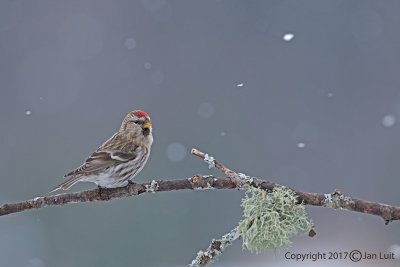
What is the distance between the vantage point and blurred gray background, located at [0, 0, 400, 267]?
421 inches

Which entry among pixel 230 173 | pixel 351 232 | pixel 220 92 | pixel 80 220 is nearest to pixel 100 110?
pixel 220 92

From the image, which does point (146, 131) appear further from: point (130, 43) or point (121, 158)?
point (130, 43)

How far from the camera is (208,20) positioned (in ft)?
94.6

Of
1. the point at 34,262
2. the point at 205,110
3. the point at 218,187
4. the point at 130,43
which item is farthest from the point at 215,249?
the point at 130,43

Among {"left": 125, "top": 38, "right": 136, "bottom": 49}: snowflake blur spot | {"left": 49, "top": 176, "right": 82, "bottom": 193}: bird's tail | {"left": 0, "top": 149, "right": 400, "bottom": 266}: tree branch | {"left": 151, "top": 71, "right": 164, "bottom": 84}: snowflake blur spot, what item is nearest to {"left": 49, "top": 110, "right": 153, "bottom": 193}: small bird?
{"left": 49, "top": 176, "right": 82, "bottom": 193}: bird's tail

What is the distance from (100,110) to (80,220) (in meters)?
7.36

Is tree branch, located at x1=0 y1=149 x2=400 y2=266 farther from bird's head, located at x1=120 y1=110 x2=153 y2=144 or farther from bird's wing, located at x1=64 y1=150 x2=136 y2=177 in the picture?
bird's head, located at x1=120 y1=110 x2=153 y2=144

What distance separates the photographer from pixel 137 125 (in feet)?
11.0

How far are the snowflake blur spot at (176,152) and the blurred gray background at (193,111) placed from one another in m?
0.07

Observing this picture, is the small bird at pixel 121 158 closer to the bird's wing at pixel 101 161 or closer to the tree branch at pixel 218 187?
the bird's wing at pixel 101 161

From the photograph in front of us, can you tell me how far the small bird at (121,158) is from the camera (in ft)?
9.81

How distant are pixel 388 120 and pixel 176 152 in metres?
10.5

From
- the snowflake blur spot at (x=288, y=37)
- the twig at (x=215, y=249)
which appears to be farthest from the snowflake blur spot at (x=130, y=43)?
the twig at (x=215, y=249)

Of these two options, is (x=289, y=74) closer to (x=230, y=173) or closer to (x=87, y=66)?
(x=87, y=66)
